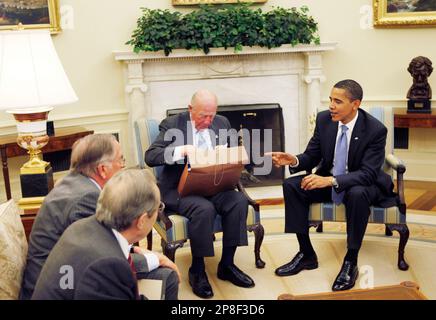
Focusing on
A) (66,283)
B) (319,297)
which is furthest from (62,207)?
(319,297)

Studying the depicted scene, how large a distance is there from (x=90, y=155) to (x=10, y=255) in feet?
1.74

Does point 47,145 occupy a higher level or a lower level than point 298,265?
higher

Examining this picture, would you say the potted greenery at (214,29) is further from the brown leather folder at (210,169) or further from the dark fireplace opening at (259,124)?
the brown leather folder at (210,169)

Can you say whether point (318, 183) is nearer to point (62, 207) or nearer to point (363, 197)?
point (363, 197)

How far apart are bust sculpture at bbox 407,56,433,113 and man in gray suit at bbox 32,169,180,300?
4.06m

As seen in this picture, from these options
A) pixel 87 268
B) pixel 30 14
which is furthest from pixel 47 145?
pixel 87 268

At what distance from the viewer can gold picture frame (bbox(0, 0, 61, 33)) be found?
16.8 feet

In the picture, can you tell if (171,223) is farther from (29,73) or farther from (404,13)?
(404,13)

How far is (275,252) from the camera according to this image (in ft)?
13.6

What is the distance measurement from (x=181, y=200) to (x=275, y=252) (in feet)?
3.20

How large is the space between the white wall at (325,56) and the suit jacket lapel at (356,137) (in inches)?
86.6

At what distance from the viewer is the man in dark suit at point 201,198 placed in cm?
346

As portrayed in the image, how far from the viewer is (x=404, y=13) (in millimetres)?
5594
